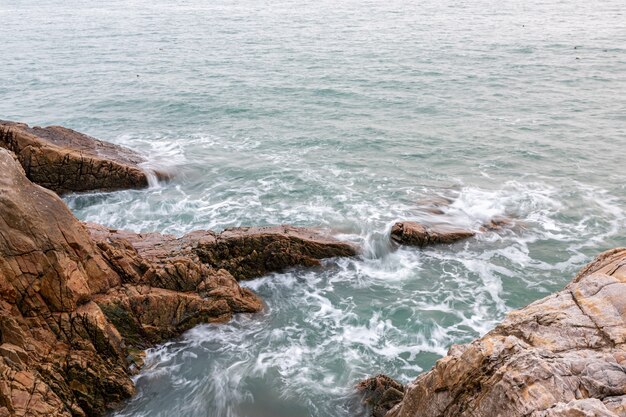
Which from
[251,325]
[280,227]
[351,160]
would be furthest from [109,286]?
[351,160]

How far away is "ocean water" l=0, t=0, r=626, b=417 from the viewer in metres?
17.4

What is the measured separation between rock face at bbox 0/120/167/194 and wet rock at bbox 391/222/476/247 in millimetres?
15321

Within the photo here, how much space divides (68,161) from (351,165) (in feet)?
55.4

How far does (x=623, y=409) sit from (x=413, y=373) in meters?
10.0

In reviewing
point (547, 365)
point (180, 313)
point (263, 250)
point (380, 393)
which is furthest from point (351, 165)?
point (547, 365)

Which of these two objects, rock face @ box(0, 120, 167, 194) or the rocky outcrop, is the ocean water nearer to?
the rocky outcrop

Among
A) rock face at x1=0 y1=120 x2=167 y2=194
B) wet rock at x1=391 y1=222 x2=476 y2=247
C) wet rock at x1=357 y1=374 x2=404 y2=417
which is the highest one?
rock face at x1=0 y1=120 x2=167 y2=194

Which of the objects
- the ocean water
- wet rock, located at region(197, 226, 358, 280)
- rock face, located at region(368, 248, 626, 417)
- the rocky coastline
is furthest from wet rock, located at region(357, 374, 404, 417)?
wet rock, located at region(197, 226, 358, 280)

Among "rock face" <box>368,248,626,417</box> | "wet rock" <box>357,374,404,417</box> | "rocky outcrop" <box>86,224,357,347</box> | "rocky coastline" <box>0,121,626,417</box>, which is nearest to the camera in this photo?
"rock face" <box>368,248,626,417</box>

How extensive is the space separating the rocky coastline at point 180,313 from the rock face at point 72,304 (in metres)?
0.04

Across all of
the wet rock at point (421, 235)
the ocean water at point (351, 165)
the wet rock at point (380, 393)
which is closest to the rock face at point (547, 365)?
the wet rock at point (380, 393)

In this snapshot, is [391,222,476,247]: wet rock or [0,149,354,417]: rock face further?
[391,222,476,247]: wet rock

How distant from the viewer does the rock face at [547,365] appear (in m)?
7.73

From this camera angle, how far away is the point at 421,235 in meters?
23.1
